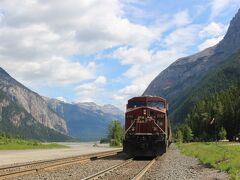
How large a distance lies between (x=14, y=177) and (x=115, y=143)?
112 meters

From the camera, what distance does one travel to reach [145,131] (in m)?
37.2

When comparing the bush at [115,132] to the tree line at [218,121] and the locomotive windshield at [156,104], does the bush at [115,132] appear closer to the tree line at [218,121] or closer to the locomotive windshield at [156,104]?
the tree line at [218,121]

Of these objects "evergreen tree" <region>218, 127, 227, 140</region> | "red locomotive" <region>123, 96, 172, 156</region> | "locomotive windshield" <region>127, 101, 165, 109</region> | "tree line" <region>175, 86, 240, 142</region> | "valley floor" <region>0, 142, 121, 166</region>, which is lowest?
"valley floor" <region>0, 142, 121, 166</region>

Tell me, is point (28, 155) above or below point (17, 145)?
below

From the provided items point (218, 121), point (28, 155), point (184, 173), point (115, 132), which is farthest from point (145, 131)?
point (115, 132)

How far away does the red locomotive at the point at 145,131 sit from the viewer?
36.7 metres

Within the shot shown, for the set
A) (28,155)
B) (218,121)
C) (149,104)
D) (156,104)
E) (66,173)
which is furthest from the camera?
(218,121)

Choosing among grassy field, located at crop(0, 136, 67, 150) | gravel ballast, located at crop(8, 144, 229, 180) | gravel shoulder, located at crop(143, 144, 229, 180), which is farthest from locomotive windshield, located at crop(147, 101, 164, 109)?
grassy field, located at crop(0, 136, 67, 150)

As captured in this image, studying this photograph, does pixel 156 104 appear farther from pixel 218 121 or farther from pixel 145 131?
pixel 218 121

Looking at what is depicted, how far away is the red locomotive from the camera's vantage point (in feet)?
120

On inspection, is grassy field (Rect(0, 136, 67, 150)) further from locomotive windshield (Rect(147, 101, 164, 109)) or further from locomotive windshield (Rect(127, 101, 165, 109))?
locomotive windshield (Rect(147, 101, 164, 109))

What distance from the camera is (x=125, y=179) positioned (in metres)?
19.9

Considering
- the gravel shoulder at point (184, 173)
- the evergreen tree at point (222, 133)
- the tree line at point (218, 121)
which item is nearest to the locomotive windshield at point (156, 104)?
the gravel shoulder at point (184, 173)

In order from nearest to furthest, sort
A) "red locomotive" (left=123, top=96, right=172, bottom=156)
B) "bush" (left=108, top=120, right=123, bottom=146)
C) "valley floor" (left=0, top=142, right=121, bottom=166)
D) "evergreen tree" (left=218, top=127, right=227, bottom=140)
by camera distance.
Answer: "red locomotive" (left=123, top=96, right=172, bottom=156) < "valley floor" (left=0, top=142, right=121, bottom=166) < "evergreen tree" (left=218, top=127, right=227, bottom=140) < "bush" (left=108, top=120, right=123, bottom=146)
